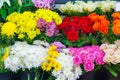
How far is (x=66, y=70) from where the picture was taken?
2.39 meters

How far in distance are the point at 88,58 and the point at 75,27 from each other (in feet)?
1.17

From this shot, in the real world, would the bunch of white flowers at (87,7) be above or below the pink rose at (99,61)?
above

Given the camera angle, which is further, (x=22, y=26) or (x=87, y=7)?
(x=87, y=7)

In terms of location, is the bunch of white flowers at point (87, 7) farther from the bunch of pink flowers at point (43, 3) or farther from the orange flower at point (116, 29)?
the orange flower at point (116, 29)

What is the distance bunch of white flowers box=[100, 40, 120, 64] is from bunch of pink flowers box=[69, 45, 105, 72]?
0.13 feet

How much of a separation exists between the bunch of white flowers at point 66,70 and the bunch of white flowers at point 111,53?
222mm

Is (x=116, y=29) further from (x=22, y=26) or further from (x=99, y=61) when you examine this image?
(x=22, y=26)

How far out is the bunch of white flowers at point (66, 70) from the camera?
93.7 inches

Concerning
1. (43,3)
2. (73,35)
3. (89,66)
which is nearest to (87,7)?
(43,3)

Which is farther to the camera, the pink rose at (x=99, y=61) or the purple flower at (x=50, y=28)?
the purple flower at (x=50, y=28)

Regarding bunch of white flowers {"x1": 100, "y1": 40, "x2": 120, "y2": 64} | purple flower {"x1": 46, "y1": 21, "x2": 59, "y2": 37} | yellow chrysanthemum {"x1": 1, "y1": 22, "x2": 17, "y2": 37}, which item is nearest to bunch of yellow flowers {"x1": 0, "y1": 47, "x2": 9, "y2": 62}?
yellow chrysanthemum {"x1": 1, "y1": 22, "x2": 17, "y2": 37}

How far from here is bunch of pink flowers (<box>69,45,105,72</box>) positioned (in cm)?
241

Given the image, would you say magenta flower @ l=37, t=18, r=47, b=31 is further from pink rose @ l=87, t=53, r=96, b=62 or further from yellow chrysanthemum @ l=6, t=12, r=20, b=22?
pink rose @ l=87, t=53, r=96, b=62

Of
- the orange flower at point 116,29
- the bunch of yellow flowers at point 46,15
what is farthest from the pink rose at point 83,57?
the bunch of yellow flowers at point 46,15
